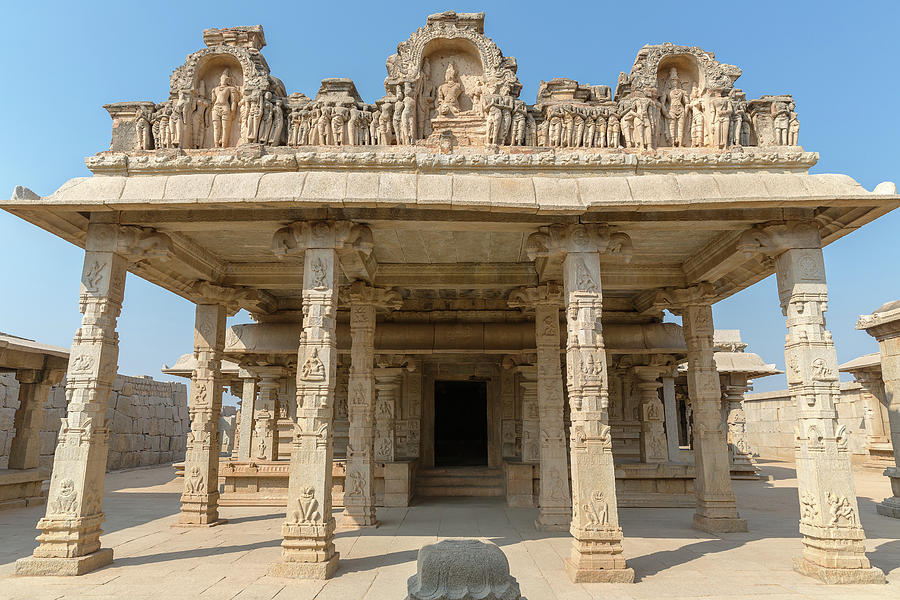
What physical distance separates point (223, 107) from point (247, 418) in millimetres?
10110

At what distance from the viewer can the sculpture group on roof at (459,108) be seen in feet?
24.9

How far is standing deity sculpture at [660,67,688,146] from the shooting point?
7.71 meters

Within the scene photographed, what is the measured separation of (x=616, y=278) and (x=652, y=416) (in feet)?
19.5

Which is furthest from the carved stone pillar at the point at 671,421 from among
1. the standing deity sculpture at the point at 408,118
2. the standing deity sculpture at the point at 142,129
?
the standing deity sculpture at the point at 142,129

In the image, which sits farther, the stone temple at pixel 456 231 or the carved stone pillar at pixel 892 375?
the carved stone pillar at pixel 892 375

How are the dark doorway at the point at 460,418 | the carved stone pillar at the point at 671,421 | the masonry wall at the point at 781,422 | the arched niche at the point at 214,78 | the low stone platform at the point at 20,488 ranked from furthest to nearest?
the dark doorway at the point at 460,418 < the masonry wall at the point at 781,422 < the carved stone pillar at the point at 671,421 < the low stone platform at the point at 20,488 < the arched niche at the point at 214,78

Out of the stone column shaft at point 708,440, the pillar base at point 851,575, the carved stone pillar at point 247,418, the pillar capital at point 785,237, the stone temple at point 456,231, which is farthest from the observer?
the carved stone pillar at point 247,418

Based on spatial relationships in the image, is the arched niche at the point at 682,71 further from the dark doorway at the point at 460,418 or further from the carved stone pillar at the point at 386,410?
the dark doorway at the point at 460,418

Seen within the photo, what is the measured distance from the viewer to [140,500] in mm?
12484

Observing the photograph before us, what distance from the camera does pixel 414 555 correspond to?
7.15 m

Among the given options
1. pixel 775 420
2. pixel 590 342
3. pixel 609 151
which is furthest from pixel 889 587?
pixel 775 420

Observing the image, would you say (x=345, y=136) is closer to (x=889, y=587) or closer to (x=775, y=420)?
(x=889, y=587)

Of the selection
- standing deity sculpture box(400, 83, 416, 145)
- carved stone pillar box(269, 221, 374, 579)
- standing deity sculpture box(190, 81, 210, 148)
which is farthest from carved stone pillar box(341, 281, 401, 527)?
standing deity sculpture box(190, 81, 210, 148)

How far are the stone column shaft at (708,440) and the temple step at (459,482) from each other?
4.82 m
